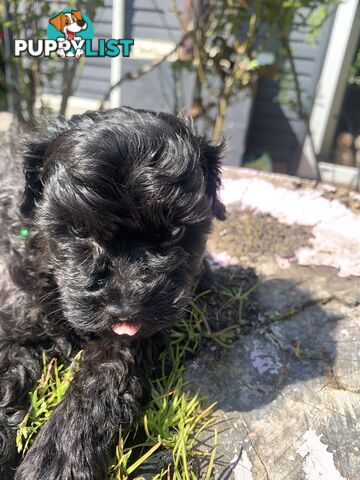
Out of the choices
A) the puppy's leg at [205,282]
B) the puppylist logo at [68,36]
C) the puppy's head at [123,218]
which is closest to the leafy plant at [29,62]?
the puppylist logo at [68,36]

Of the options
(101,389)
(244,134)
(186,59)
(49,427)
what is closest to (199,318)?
(101,389)

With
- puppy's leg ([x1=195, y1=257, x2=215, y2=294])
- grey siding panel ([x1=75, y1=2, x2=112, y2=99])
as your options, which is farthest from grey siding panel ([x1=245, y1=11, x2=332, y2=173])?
puppy's leg ([x1=195, y1=257, x2=215, y2=294])

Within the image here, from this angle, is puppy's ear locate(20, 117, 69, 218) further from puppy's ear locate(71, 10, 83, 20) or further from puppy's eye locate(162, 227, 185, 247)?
puppy's ear locate(71, 10, 83, 20)

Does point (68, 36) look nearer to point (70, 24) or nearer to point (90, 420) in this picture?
point (70, 24)

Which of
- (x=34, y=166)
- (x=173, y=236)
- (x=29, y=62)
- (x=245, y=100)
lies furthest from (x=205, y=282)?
(x=245, y=100)

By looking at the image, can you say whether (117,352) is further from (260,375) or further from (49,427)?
(260,375)

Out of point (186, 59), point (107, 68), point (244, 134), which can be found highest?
point (186, 59)
